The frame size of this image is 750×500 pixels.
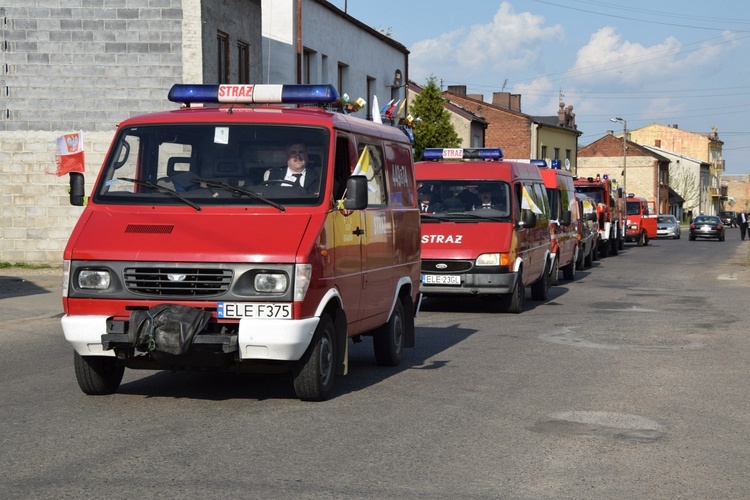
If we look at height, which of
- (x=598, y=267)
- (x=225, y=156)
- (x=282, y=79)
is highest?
(x=282, y=79)

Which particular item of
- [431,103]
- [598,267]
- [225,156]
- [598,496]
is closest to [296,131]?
[225,156]

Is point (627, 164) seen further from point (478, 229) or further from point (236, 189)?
point (236, 189)

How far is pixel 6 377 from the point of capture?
9.95 meters

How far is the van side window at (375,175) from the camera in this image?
985cm

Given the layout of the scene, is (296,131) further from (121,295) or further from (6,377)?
(6,377)

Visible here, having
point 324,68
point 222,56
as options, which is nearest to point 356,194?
point 222,56

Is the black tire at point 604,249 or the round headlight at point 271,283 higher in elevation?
the round headlight at point 271,283

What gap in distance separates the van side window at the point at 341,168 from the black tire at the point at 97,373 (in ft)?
7.05

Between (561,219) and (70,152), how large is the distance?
9967 millimetres

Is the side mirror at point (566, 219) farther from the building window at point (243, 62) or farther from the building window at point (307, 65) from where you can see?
the building window at point (307, 65)

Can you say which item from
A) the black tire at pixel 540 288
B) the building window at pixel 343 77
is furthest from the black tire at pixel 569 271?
the building window at pixel 343 77

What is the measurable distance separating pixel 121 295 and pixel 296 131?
6.43 ft

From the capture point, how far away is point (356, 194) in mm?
8703

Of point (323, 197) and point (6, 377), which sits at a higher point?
point (323, 197)
